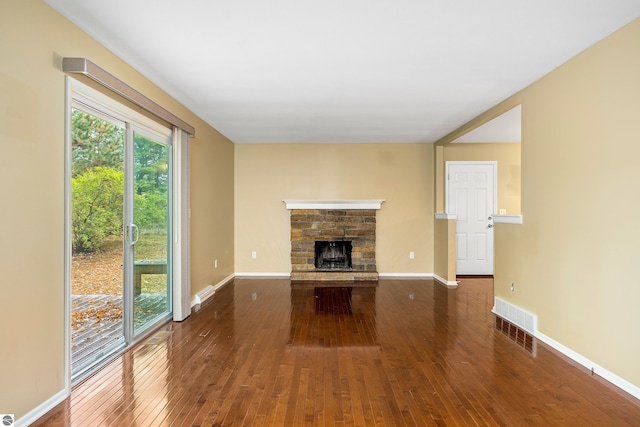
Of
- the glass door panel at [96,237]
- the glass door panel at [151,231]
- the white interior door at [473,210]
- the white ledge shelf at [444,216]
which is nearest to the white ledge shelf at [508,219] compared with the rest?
the white ledge shelf at [444,216]

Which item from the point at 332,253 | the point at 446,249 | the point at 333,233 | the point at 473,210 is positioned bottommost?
the point at 332,253

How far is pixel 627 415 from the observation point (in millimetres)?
2160

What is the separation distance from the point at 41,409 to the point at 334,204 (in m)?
4.97

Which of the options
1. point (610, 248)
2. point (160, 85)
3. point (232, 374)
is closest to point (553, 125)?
point (610, 248)

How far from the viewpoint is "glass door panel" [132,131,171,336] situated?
3410 millimetres

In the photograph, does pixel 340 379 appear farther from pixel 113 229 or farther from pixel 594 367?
pixel 113 229

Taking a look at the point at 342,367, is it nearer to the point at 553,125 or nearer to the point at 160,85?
the point at 553,125

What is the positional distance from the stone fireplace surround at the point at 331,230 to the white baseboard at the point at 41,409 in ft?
14.4

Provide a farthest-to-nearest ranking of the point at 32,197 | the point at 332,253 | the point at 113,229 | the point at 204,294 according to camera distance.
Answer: the point at 332,253 < the point at 204,294 < the point at 113,229 < the point at 32,197

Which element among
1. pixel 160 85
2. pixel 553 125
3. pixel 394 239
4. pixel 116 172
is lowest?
pixel 394 239

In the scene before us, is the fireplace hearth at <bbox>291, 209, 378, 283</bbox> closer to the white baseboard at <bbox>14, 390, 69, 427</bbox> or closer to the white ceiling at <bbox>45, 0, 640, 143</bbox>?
the white ceiling at <bbox>45, 0, 640, 143</bbox>

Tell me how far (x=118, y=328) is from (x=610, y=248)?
4.02m

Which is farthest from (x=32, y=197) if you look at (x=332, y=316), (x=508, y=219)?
(x=508, y=219)

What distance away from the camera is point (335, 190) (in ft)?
22.0
